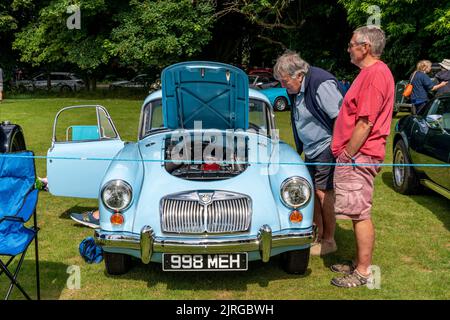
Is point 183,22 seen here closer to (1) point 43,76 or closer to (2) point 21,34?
(2) point 21,34

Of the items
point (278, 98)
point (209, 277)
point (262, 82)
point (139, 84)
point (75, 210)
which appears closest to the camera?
point (209, 277)

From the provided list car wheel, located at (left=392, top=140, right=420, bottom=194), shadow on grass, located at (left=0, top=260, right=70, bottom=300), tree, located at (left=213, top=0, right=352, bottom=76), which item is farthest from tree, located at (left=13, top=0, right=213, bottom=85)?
shadow on grass, located at (left=0, top=260, right=70, bottom=300)

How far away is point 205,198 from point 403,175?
14.3 ft

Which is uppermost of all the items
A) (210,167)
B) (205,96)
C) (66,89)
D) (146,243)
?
(205,96)

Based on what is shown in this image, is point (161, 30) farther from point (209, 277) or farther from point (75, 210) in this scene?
point (209, 277)

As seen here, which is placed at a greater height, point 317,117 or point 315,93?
point 315,93

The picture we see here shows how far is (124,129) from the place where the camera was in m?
13.9

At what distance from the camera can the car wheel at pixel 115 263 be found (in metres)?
4.58

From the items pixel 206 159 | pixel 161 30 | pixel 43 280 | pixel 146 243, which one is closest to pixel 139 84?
pixel 161 30

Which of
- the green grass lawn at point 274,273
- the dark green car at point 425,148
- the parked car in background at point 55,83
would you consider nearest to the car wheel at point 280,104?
the dark green car at point 425,148

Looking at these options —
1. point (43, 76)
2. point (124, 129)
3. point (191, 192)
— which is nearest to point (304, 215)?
point (191, 192)

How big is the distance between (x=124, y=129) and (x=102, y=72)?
58.9 ft

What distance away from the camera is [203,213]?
423 cm

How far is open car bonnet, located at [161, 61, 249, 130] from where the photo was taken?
5230 millimetres
